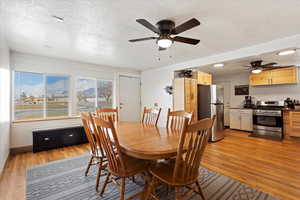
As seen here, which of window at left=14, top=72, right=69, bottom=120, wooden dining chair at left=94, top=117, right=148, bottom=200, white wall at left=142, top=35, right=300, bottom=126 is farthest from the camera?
window at left=14, top=72, right=69, bottom=120

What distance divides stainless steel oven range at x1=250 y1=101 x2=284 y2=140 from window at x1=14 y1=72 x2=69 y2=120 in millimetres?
5918

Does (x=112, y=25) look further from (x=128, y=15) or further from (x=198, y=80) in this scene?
(x=198, y=80)

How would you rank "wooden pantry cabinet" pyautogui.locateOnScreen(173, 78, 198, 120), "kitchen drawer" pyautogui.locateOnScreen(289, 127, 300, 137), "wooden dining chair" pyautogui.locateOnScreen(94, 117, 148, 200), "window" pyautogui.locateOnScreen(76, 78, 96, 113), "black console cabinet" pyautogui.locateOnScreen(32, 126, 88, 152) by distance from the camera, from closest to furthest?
"wooden dining chair" pyautogui.locateOnScreen(94, 117, 148, 200)
"black console cabinet" pyautogui.locateOnScreen(32, 126, 88, 152)
"kitchen drawer" pyautogui.locateOnScreen(289, 127, 300, 137)
"wooden pantry cabinet" pyautogui.locateOnScreen(173, 78, 198, 120)
"window" pyautogui.locateOnScreen(76, 78, 96, 113)

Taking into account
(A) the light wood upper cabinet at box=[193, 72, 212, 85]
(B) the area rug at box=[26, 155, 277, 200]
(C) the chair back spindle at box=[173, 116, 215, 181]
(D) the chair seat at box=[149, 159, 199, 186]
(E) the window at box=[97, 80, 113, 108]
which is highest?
(A) the light wood upper cabinet at box=[193, 72, 212, 85]

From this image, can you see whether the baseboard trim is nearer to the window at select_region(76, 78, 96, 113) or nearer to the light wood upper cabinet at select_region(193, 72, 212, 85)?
the window at select_region(76, 78, 96, 113)

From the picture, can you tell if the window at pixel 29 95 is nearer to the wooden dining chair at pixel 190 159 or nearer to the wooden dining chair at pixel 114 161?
the wooden dining chair at pixel 114 161

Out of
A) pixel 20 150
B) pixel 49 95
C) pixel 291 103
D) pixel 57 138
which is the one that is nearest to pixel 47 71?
pixel 49 95

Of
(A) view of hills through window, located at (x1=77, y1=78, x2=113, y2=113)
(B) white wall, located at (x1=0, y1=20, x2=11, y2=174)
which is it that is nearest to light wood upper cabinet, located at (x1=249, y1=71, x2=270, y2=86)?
(A) view of hills through window, located at (x1=77, y1=78, x2=113, y2=113)

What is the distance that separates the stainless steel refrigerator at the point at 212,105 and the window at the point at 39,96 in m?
3.94

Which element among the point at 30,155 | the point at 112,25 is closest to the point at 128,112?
the point at 30,155

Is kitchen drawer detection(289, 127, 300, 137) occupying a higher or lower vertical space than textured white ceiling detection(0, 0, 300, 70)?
lower

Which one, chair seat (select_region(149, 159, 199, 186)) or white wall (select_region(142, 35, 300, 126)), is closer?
chair seat (select_region(149, 159, 199, 186))

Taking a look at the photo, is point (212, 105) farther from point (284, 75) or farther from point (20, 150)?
Result: point (20, 150)

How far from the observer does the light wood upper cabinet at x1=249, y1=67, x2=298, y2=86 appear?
426cm
